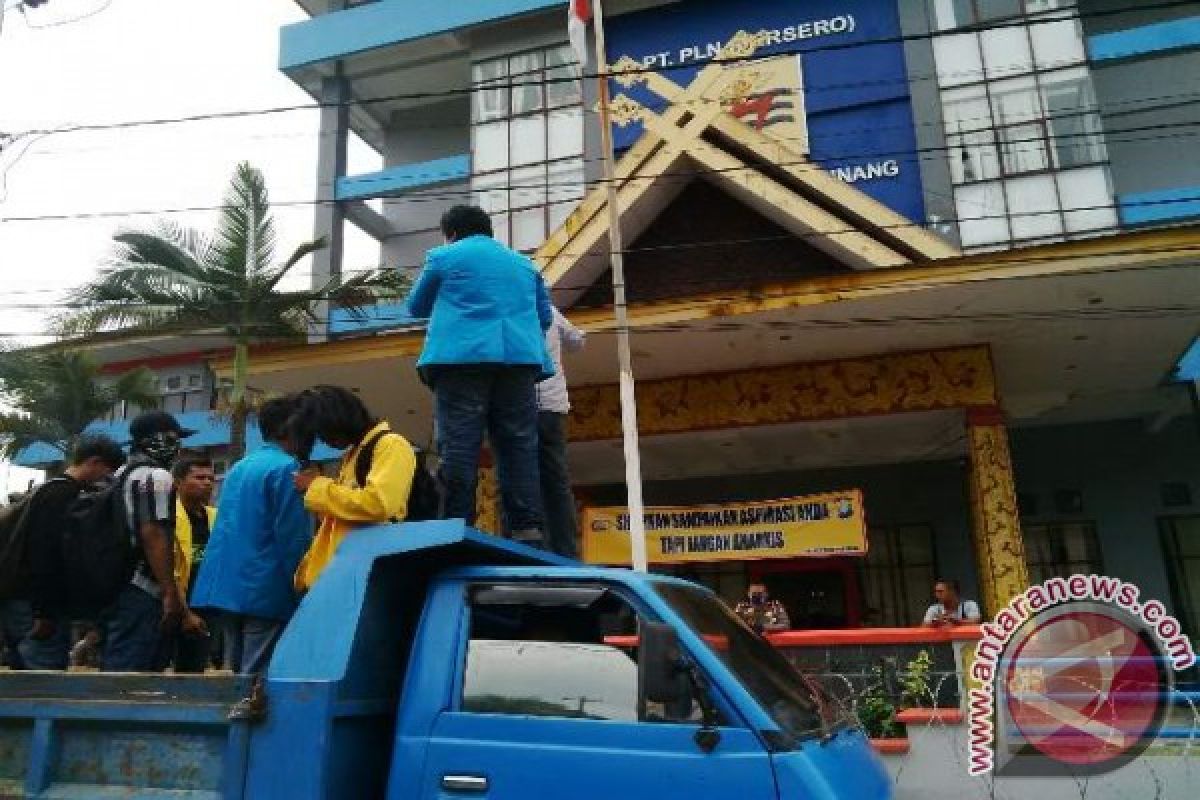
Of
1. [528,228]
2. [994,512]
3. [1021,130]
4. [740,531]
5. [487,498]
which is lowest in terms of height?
[740,531]

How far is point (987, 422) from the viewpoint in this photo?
1059cm

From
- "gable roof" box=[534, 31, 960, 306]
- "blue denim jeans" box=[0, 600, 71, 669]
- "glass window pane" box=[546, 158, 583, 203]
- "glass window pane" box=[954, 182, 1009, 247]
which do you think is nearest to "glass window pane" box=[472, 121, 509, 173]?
"glass window pane" box=[546, 158, 583, 203]

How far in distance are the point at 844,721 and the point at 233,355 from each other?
40.0 ft

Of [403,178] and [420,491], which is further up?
[403,178]

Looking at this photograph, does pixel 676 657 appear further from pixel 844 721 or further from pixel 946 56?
pixel 946 56

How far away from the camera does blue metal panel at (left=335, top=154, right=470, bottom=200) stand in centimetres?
2243

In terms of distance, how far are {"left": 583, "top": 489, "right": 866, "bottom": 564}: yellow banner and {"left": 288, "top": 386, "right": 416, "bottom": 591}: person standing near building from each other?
7.43 meters

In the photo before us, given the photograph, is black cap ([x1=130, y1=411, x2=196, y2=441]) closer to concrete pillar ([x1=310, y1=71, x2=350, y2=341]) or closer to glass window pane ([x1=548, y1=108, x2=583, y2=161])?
glass window pane ([x1=548, y1=108, x2=583, y2=161])

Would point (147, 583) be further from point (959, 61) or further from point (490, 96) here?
point (490, 96)

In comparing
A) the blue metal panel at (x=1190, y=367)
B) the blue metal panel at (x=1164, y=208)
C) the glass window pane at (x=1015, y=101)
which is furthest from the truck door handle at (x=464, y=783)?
the glass window pane at (x=1015, y=101)

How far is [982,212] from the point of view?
17.3 m

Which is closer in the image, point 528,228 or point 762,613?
point 762,613

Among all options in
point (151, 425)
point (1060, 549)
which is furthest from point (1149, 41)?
point (151, 425)

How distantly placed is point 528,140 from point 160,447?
715 inches
